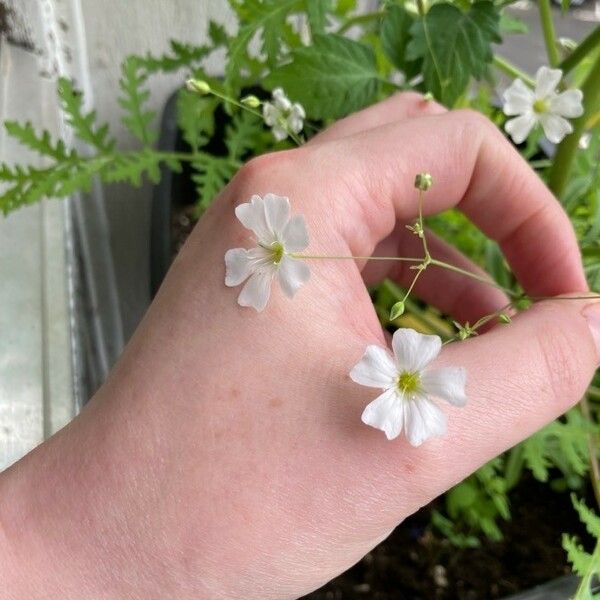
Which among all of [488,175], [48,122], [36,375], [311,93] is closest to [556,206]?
[488,175]

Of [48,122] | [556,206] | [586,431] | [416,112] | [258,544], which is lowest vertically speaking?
[586,431]

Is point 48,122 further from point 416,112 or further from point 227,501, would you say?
point 227,501

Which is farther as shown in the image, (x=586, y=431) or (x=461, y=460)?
(x=586, y=431)

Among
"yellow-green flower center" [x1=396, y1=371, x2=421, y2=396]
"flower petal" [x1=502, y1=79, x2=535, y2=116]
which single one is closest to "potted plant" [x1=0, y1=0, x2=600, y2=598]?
"flower petal" [x1=502, y1=79, x2=535, y2=116]

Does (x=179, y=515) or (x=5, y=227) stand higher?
(x=5, y=227)

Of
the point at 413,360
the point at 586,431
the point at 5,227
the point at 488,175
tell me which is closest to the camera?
the point at 413,360

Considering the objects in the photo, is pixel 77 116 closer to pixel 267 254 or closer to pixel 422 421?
pixel 267 254

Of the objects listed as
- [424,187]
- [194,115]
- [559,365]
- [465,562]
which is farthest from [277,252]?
[465,562]

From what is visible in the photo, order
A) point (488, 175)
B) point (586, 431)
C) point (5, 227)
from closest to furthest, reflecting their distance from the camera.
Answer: point (488, 175), point (586, 431), point (5, 227)
